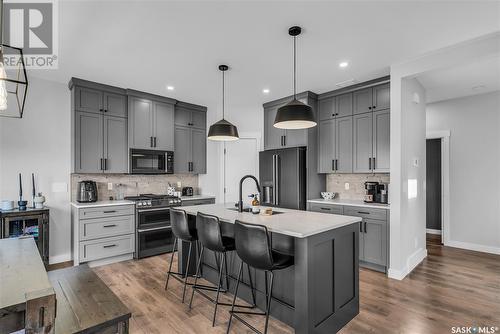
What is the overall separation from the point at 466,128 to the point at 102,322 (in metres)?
5.79

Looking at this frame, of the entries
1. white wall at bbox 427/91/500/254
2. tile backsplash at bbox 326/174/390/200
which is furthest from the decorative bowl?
white wall at bbox 427/91/500/254

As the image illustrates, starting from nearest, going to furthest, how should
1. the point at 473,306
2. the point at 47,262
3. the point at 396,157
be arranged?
Result: the point at 473,306 < the point at 396,157 < the point at 47,262

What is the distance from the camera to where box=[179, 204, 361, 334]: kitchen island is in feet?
6.57

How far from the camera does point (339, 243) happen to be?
2307 mm

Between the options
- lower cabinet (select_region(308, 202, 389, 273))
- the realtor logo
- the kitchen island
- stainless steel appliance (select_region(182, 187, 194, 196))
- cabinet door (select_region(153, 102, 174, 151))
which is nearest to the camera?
the kitchen island

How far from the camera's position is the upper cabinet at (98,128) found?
398cm

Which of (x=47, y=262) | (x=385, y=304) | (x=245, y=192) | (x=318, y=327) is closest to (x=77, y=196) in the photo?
(x=47, y=262)

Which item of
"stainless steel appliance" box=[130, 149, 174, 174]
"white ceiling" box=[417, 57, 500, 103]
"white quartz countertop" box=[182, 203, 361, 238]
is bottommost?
"white quartz countertop" box=[182, 203, 361, 238]

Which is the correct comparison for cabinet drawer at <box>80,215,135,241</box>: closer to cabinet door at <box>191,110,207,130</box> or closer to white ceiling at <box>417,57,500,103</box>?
cabinet door at <box>191,110,207,130</box>

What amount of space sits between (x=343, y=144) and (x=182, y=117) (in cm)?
305

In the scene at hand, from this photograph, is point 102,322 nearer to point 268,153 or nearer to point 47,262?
point 47,262

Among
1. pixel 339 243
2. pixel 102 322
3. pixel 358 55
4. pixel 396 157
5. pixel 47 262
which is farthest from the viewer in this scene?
pixel 47 262

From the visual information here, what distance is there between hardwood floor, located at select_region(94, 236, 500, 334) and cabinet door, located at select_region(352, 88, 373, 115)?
2349mm

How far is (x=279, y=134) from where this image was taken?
500 cm
